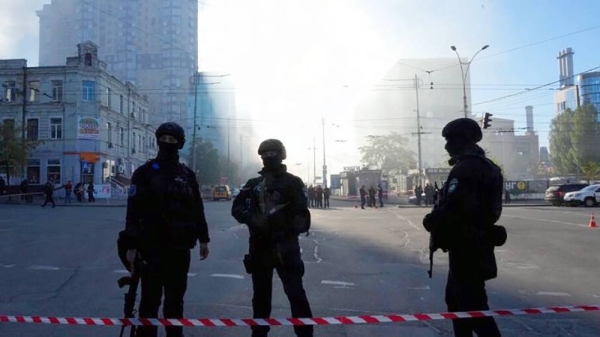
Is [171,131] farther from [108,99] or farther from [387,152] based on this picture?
[387,152]

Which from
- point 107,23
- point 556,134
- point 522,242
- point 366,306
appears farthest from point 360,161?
point 366,306

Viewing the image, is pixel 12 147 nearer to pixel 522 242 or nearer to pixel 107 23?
pixel 522 242

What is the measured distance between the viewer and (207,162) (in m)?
70.9

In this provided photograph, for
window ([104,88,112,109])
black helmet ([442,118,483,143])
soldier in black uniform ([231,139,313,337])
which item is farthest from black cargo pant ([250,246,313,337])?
window ([104,88,112,109])

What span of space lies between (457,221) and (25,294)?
5939mm

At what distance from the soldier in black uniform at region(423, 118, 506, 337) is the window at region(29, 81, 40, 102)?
Result: 161ft

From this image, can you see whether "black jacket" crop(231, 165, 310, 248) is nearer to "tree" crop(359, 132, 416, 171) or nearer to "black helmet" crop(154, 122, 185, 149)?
"black helmet" crop(154, 122, 185, 149)

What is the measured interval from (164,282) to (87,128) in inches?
1777

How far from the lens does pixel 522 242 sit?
40.9 ft

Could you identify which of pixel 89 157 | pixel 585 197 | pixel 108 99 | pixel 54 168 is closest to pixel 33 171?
pixel 54 168

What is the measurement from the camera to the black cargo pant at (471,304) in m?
3.41

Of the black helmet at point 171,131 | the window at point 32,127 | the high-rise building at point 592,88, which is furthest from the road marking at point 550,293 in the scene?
the high-rise building at point 592,88

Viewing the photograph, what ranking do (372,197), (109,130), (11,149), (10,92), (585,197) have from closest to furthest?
(585,197) < (372,197) < (11,149) < (10,92) < (109,130)

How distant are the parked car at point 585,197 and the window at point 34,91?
146 ft
